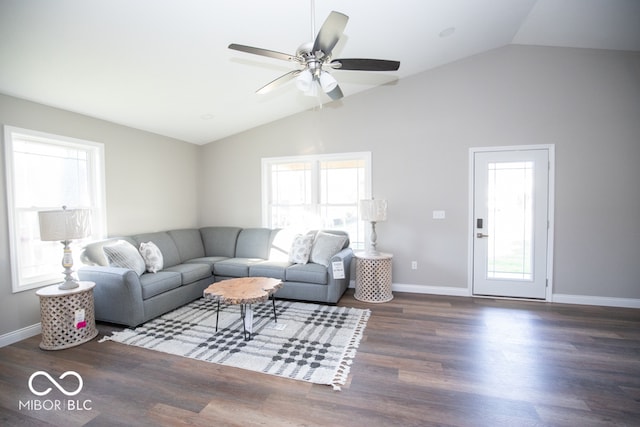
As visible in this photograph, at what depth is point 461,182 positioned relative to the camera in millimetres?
4016

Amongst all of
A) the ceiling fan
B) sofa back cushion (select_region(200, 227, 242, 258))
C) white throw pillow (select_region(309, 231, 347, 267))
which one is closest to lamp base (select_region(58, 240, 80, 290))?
sofa back cushion (select_region(200, 227, 242, 258))

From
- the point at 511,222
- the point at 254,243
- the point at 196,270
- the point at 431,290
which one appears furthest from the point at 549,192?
the point at 196,270

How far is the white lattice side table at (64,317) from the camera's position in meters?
2.64

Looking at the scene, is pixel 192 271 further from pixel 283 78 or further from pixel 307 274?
pixel 283 78

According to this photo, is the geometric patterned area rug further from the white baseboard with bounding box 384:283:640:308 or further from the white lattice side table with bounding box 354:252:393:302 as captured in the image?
the white baseboard with bounding box 384:283:640:308

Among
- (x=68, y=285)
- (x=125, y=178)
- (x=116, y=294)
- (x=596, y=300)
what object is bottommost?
(x=596, y=300)

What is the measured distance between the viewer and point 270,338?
9.29 feet

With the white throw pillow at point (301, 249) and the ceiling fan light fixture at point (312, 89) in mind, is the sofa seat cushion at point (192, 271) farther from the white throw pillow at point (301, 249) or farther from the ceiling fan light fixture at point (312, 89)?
the ceiling fan light fixture at point (312, 89)

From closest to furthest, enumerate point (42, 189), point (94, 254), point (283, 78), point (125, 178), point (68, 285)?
point (283, 78) < point (68, 285) < point (42, 189) < point (94, 254) < point (125, 178)

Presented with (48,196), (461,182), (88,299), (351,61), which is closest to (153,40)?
(351,61)

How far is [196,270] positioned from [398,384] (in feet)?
9.50

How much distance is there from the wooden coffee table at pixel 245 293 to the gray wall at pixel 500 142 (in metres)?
2.08

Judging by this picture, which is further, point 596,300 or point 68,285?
point 596,300

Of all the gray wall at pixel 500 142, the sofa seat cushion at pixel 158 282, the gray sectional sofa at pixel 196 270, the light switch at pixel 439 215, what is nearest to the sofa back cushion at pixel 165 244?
the gray sectional sofa at pixel 196 270
